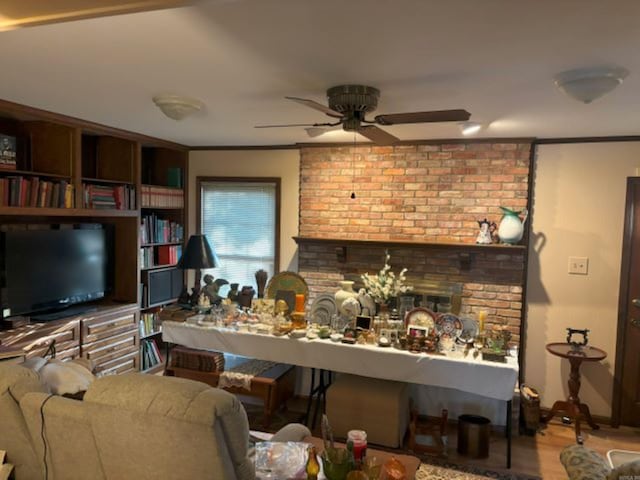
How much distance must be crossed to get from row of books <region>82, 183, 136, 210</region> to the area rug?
327 centimetres

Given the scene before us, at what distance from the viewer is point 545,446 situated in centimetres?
354

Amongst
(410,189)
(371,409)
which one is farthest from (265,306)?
(410,189)

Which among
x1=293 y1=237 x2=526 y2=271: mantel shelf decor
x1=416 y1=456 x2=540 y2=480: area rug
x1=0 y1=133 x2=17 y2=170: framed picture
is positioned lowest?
x1=416 y1=456 x2=540 y2=480: area rug

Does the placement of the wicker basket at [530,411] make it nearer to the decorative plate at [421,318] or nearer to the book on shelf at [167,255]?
the decorative plate at [421,318]

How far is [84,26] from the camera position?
1784 mm

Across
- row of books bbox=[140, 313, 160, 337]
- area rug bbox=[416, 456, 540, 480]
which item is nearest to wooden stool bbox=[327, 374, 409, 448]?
area rug bbox=[416, 456, 540, 480]

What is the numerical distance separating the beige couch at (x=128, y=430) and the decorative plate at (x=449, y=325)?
2101 millimetres

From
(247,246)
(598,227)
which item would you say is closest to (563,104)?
(598,227)

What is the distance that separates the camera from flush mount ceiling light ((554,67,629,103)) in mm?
2121

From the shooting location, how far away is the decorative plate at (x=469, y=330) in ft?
11.4

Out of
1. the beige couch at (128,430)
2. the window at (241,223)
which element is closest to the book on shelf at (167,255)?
the window at (241,223)

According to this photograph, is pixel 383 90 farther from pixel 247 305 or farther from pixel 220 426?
pixel 247 305

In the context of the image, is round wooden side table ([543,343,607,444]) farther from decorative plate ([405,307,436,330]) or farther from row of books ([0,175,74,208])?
row of books ([0,175,74,208])

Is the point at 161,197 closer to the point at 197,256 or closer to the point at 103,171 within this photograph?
the point at 103,171
